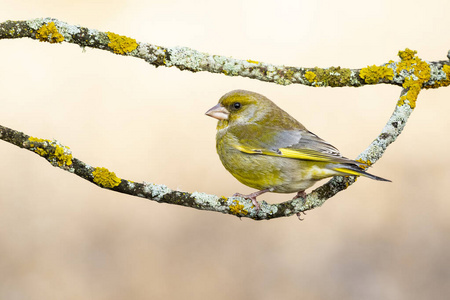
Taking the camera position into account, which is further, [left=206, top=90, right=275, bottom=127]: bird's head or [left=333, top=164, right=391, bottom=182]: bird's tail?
[left=206, top=90, right=275, bottom=127]: bird's head

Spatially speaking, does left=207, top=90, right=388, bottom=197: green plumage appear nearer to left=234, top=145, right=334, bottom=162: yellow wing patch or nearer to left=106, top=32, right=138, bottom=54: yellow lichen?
left=234, top=145, right=334, bottom=162: yellow wing patch

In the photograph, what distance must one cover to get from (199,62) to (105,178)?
0.82m

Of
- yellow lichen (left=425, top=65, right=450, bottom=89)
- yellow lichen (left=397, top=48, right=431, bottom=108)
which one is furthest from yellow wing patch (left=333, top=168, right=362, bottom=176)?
yellow lichen (left=425, top=65, right=450, bottom=89)

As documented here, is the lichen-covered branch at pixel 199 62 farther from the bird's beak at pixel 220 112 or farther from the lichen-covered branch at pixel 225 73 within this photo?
the bird's beak at pixel 220 112

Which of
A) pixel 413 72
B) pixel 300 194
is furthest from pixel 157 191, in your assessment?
pixel 413 72

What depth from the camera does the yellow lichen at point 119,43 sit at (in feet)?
10.3

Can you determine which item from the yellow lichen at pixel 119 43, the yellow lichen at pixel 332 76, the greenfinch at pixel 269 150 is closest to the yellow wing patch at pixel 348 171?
the greenfinch at pixel 269 150

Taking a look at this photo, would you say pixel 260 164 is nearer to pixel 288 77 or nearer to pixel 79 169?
pixel 288 77

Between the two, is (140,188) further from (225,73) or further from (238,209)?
(225,73)

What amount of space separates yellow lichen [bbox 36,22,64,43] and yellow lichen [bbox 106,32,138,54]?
25 cm

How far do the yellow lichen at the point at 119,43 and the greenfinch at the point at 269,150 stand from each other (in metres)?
0.73

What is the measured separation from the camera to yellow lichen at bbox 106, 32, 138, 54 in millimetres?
3133

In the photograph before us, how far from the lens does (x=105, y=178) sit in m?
2.99

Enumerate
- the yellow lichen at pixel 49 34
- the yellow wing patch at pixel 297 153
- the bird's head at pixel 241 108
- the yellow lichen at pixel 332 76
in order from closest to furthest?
the yellow lichen at pixel 49 34 < the yellow wing patch at pixel 297 153 < the yellow lichen at pixel 332 76 < the bird's head at pixel 241 108
